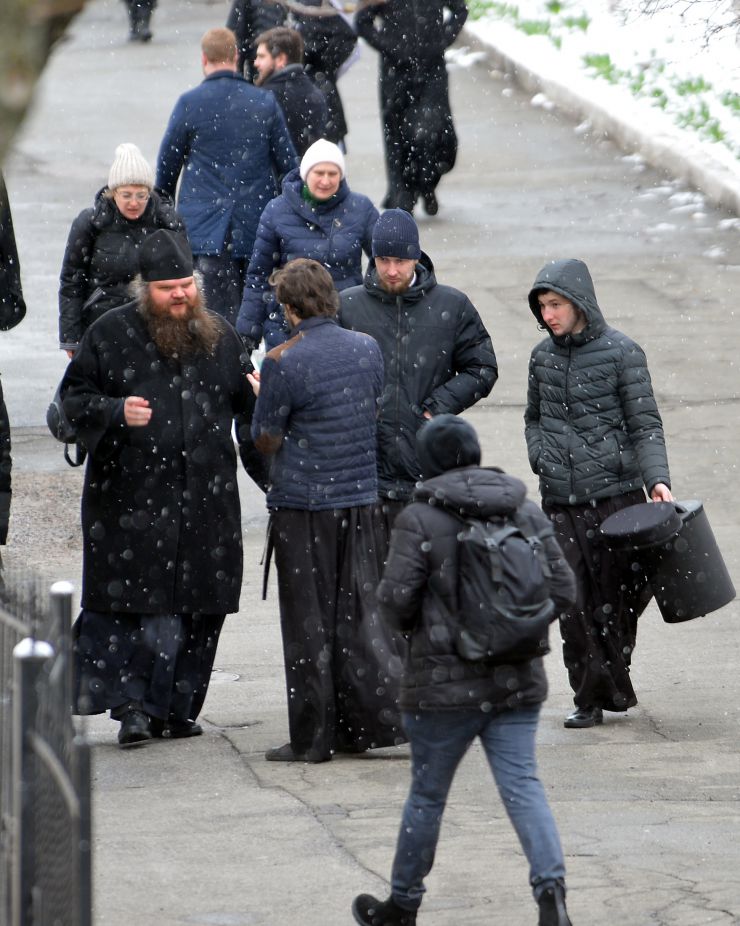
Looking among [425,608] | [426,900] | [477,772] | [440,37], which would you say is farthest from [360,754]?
[440,37]

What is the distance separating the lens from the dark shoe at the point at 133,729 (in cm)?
Result: 746

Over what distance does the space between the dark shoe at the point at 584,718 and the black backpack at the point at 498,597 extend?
8.02 ft

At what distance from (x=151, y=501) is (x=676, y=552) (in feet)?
6.65

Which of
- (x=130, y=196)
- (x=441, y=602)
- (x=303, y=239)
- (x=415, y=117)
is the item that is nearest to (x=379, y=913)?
(x=441, y=602)

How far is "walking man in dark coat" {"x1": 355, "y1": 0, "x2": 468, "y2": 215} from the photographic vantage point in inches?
569

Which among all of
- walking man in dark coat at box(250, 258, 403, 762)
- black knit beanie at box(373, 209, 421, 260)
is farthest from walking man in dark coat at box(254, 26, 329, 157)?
walking man in dark coat at box(250, 258, 403, 762)

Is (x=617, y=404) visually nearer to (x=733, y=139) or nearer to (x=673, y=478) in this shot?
(x=673, y=478)

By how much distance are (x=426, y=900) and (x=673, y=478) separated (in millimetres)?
5783

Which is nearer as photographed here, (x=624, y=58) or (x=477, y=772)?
(x=477, y=772)

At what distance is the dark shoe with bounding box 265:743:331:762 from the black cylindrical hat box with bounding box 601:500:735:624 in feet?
4.57

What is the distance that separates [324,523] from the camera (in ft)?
24.1

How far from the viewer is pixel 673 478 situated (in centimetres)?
1126

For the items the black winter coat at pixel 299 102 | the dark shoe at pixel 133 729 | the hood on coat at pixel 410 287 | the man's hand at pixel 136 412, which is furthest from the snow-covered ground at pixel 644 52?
the dark shoe at pixel 133 729

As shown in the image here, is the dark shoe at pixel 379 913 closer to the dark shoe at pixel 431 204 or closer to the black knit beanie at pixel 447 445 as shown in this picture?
the black knit beanie at pixel 447 445
